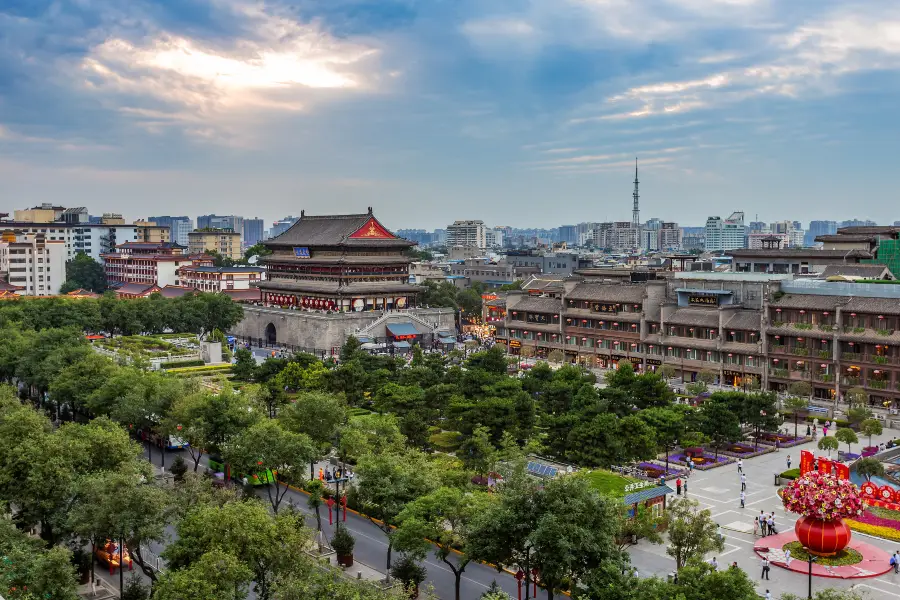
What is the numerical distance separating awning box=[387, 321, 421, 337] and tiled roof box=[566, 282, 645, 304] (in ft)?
63.9

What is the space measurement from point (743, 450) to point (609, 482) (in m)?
19.1

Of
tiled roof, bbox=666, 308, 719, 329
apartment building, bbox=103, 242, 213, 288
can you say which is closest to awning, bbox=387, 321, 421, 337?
tiled roof, bbox=666, 308, 719, 329

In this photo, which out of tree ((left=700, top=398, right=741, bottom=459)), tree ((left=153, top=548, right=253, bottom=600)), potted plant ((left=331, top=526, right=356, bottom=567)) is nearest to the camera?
tree ((left=153, top=548, right=253, bottom=600))

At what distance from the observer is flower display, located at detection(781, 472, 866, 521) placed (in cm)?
3294

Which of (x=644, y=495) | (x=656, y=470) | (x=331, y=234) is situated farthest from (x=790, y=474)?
(x=331, y=234)

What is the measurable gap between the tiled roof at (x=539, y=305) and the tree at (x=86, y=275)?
9862cm

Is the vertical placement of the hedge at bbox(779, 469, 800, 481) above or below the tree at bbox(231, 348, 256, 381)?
below

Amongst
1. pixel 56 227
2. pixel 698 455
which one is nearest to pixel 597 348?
pixel 698 455

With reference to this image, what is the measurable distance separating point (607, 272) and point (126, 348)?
6048 cm

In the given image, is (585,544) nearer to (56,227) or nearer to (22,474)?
(22,474)

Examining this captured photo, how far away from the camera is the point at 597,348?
280 ft

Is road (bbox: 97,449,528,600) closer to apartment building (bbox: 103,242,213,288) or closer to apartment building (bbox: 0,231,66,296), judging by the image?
apartment building (bbox: 103,242,213,288)

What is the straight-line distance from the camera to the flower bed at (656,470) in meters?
46.4

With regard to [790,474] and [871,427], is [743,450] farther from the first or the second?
[871,427]
